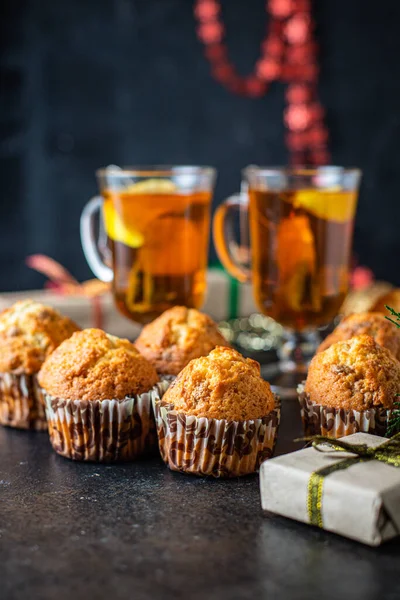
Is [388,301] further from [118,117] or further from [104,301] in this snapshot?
[118,117]

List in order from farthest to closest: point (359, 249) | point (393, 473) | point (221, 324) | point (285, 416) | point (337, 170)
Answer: point (359, 249), point (221, 324), point (337, 170), point (285, 416), point (393, 473)

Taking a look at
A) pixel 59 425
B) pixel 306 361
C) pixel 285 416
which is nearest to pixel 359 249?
pixel 306 361

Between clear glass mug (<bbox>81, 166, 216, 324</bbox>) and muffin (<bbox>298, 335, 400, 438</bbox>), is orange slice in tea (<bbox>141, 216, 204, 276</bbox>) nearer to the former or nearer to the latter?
clear glass mug (<bbox>81, 166, 216, 324</bbox>)

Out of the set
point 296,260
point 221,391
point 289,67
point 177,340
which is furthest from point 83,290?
point 289,67

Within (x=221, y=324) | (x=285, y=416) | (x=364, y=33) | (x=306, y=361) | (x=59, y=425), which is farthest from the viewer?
(x=364, y=33)

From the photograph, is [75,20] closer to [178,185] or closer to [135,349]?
[178,185]

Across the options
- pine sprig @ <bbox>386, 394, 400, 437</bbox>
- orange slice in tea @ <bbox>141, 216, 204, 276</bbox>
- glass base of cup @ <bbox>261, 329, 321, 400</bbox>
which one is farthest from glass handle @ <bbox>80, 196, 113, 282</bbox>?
pine sprig @ <bbox>386, 394, 400, 437</bbox>
